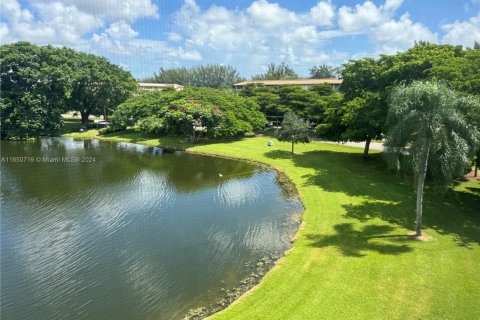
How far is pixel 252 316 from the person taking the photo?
10.9 metres

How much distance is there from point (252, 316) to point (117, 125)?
50.1 meters

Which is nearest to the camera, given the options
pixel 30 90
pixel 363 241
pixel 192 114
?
pixel 363 241

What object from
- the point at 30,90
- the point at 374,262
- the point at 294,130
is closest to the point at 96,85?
the point at 30,90

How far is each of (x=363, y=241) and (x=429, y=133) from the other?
5.86 metres

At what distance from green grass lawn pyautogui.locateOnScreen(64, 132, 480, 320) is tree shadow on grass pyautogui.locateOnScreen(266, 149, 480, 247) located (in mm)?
60

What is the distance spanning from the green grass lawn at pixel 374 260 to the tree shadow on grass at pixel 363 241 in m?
0.05

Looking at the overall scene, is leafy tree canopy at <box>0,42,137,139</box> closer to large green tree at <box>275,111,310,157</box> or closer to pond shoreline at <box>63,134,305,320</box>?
large green tree at <box>275,111,310,157</box>

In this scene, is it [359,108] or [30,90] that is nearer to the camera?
[359,108]

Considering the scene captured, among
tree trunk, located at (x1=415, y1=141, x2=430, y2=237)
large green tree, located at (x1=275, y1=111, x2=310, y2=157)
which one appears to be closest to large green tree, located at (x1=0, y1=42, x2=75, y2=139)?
large green tree, located at (x1=275, y1=111, x2=310, y2=157)

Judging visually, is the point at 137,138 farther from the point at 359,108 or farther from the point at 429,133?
the point at 429,133

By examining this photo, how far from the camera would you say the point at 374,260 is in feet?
46.4

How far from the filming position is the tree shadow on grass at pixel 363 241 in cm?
1509

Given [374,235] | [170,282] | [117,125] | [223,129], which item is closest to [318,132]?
[223,129]

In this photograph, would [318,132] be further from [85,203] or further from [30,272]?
[30,272]
